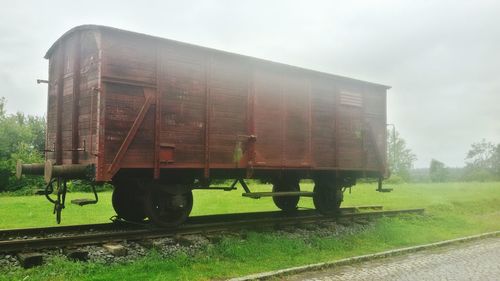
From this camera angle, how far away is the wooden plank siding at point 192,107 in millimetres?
8539

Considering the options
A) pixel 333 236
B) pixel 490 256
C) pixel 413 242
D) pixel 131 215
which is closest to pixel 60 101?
pixel 131 215

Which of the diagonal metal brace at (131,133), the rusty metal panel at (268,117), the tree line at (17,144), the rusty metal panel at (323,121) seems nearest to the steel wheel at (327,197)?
the rusty metal panel at (323,121)

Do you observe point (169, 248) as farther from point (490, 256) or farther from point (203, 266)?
point (490, 256)

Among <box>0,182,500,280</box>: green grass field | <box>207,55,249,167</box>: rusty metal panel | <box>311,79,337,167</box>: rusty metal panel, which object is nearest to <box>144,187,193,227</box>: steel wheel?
<box>207,55,249,167</box>: rusty metal panel

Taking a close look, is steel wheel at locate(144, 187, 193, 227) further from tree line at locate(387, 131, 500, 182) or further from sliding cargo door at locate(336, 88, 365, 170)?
tree line at locate(387, 131, 500, 182)

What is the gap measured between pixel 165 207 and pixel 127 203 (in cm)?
140

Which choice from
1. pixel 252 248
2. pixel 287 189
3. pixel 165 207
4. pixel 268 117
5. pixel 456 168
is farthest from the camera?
pixel 456 168

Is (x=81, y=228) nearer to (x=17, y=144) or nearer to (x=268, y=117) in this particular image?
(x=268, y=117)

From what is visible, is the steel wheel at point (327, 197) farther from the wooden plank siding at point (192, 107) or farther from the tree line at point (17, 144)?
the tree line at point (17, 144)

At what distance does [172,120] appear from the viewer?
9.26 m

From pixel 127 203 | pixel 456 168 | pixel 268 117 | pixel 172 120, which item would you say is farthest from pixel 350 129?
pixel 456 168

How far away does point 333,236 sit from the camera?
10266 millimetres

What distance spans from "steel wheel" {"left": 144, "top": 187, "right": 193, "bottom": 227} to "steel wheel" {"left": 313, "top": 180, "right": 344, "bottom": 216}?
4862 mm

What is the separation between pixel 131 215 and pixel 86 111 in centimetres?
279
